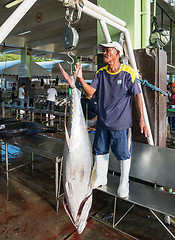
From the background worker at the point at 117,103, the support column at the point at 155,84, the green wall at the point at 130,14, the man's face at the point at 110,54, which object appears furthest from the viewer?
the green wall at the point at 130,14

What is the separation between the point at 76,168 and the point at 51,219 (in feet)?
4.48

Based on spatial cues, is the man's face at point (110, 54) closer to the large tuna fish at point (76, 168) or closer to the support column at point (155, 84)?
the large tuna fish at point (76, 168)

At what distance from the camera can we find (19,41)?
39.0 ft

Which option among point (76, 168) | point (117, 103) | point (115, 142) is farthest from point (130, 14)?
point (76, 168)

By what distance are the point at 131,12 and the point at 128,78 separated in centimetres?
140

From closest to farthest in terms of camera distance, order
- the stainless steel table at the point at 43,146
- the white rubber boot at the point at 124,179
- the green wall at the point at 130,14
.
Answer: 1. the white rubber boot at the point at 124,179
2. the stainless steel table at the point at 43,146
3. the green wall at the point at 130,14

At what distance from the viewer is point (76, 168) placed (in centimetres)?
136

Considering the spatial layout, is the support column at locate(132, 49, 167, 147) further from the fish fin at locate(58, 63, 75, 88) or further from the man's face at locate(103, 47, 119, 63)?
the fish fin at locate(58, 63, 75, 88)

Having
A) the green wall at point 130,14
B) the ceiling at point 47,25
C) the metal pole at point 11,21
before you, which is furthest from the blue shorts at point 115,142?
the ceiling at point 47,25

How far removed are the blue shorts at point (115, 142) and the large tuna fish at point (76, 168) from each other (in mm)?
594

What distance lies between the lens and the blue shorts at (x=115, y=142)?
6.50 feet

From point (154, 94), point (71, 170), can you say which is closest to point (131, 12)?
point (154, 94)

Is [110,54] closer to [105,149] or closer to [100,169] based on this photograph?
[105,149]

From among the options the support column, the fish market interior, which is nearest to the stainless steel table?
the fish market interior
